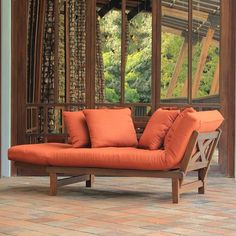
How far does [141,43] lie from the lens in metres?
6.41

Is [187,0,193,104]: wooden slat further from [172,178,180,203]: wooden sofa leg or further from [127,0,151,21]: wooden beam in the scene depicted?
[172,178,180,203]: wooden sofa leg

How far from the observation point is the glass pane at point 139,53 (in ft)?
21.0

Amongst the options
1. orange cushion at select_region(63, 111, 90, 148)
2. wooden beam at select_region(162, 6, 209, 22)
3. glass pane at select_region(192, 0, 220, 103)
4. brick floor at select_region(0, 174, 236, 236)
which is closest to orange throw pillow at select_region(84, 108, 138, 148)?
orange cushion at select_region(63, 111, 90, 148)

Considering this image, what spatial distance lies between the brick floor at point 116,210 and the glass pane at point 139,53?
105 centimetres

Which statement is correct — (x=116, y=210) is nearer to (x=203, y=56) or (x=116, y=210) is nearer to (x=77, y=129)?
(x=77, y=129)

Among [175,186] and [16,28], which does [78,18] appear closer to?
[16,28]

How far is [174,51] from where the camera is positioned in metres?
6.41

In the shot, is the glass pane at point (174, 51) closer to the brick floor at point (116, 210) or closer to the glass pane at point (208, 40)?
the glass pane at point (208, 40)

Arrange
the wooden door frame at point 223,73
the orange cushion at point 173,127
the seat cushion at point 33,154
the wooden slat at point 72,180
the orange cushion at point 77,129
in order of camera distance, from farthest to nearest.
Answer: the wooden door frame at point 223,73
the orange cushion at point 77,129
the wooden slat at point 72,180
the seat cushion at point 33,154
the orange cushion at point 173,127

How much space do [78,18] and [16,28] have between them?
692 millimetres

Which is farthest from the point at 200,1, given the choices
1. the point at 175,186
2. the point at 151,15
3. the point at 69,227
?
the point at 69,227

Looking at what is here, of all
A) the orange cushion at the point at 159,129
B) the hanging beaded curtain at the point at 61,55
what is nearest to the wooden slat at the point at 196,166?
the orange cushion at the point at 159,129

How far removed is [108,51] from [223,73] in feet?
4.17

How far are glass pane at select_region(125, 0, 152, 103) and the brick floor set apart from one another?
1.05 meters
